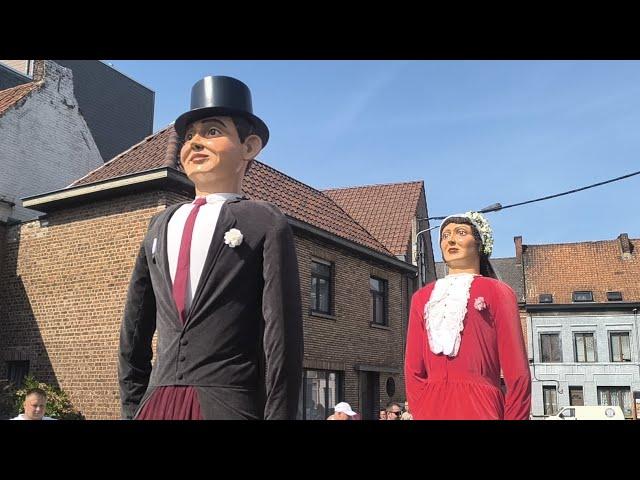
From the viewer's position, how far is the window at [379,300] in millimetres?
16156

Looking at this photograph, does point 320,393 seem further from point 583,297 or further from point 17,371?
point 583,297

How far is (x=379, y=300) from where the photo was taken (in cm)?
1642

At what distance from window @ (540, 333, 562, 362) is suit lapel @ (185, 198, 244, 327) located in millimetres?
32722

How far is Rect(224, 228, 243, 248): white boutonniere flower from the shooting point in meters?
2.50

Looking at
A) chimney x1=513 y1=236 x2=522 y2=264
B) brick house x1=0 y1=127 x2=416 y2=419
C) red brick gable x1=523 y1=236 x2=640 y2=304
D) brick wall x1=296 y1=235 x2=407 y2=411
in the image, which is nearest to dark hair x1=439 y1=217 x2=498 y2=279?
brick house x1=0 y1=127 x2=416 y2=419

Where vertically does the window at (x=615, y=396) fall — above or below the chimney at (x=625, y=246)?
below

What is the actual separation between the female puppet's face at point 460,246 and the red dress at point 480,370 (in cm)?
18

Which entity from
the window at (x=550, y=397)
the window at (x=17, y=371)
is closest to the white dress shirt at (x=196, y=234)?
the window at (x=17, y=371)

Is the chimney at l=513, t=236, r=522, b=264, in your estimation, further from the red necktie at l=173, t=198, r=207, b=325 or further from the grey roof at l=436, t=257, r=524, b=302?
the red necktie at l=173, t=198, r=207, b=325

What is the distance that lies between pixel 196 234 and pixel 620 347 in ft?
109

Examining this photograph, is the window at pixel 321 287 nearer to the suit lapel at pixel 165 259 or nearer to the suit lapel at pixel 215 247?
the suit lapel at pixel 165 259
